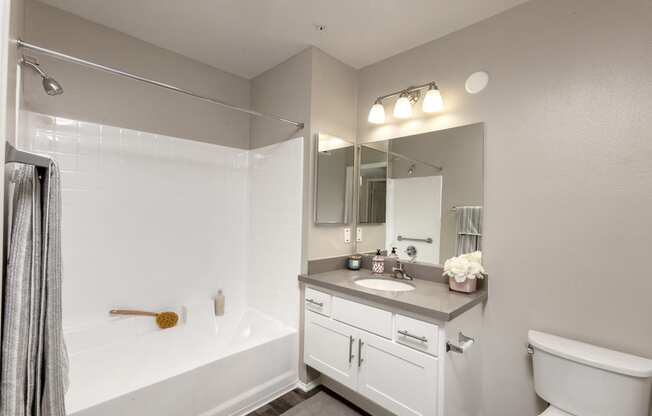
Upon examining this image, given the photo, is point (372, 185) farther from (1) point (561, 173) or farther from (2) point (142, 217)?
(2) point (142, 217)

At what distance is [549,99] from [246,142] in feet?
7.62

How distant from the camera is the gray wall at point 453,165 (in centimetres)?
185

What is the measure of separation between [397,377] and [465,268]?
2.40 ft

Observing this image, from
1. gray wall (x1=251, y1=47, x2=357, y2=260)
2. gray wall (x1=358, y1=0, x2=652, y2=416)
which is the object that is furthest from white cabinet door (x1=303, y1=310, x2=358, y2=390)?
gray wall (x1=358, y1=0, x2=652, y2=416)

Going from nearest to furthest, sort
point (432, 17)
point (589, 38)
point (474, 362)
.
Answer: point (589, 38) → point (474, 362) → point (432, 17)

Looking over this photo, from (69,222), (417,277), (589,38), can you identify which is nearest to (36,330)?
(69,222)

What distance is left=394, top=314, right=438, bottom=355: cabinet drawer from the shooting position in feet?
4.74

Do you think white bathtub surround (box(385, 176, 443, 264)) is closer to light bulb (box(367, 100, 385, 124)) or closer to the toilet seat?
light bulb (box(367, 100, 385, 124))

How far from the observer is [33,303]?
2.39 feet

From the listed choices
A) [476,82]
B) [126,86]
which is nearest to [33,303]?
[126,86]

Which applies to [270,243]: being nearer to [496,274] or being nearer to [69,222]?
[69,222]

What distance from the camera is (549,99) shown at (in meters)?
1.60

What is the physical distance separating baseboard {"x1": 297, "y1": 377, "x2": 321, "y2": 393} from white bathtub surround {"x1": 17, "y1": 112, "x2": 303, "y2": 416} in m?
0.06

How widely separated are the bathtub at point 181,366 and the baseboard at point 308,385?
0.06 metres
